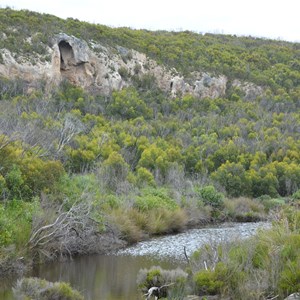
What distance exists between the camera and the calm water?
2486 centimetres

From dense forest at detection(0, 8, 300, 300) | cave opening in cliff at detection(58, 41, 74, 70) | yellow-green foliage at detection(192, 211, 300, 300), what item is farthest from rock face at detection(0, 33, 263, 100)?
yellow-green foliage at detection(192, 211, 300, 300)

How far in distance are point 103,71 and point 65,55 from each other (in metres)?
6.23

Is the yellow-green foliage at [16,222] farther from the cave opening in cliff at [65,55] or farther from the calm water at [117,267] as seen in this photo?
the cave opening in cliff at [65,55]

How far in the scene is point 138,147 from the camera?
65.9 m

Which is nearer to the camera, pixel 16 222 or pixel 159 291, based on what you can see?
pixel 159 291

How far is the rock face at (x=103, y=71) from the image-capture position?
7738cm

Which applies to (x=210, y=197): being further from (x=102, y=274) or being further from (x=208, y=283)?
(x=208, y=283)

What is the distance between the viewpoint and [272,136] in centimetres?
7906

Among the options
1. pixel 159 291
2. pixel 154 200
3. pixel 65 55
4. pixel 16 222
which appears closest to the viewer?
pixel 159 291

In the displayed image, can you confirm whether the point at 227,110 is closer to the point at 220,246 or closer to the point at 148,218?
the point at 148,218

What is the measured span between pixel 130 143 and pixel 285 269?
46.5m

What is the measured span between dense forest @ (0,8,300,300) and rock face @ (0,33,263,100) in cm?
153

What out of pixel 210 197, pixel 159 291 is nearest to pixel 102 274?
pixel 159 291

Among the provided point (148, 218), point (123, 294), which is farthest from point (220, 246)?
point (148, 218)
